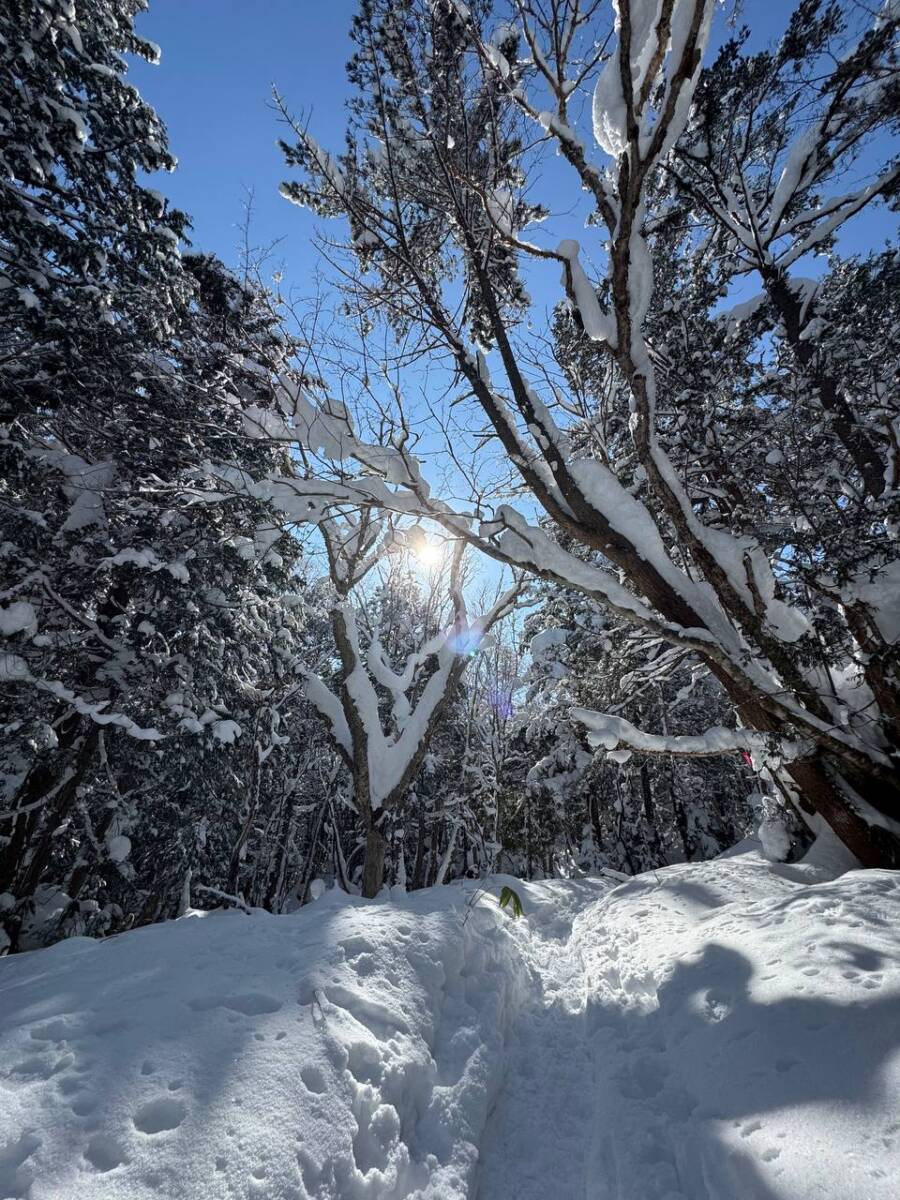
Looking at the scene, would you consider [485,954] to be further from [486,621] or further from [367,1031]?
[486,621]

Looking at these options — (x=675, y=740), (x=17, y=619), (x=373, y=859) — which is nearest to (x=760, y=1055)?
(x=675, y=740)

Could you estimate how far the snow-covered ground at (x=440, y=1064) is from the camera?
1573 mm

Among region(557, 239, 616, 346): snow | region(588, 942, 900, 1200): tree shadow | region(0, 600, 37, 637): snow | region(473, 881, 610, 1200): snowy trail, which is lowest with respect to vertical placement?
region(473, 881, 610, 1200): snowy trail

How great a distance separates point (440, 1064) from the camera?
264 cm

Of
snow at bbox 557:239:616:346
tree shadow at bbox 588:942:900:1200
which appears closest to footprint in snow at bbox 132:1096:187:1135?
tree shadow at bbox 588:942:900:1200

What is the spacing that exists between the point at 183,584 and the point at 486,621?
4.41 m

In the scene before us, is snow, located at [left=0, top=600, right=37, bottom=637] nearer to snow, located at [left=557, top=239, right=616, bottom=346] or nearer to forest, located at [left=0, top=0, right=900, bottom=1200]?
forest, located at [left=0, top=0, right=900, bottom=1200]

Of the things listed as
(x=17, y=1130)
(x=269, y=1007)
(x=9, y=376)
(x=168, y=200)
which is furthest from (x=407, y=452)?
(x=168, y=200)

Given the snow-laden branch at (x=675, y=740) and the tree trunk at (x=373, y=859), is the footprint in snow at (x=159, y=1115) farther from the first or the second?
the tree trunk at (x=373, y=859)

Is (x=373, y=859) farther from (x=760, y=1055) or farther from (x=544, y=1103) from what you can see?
(x=760, y=1055)

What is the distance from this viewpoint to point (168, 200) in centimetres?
616

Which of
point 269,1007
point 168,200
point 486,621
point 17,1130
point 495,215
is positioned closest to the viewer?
point 17,1130

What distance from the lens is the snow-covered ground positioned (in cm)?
157

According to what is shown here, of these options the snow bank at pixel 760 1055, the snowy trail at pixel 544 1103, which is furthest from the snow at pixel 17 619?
the snow bank at pixel 760 1055
